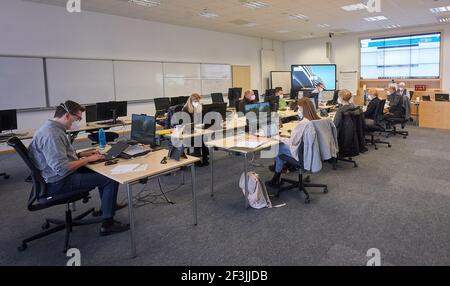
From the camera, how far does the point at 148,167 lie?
2797 millimetres

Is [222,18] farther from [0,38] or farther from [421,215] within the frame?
[421,215]

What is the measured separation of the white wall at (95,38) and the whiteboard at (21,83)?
18 cm

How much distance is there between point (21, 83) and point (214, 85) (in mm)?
5431

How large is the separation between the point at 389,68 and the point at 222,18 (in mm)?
6366

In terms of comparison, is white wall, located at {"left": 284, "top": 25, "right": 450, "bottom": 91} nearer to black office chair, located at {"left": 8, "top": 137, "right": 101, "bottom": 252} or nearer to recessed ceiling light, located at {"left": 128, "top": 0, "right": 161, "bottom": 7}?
recessed ceiling light, located at {"left": 128, "top": 0, "right": 161, "bottom": 7}

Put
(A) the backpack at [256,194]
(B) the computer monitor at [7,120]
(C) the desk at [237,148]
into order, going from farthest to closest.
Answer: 1. (B) the computer monitor at [7,120]
2. (A) the backpack at [256,194]
3. (C) the desk at [237,148]

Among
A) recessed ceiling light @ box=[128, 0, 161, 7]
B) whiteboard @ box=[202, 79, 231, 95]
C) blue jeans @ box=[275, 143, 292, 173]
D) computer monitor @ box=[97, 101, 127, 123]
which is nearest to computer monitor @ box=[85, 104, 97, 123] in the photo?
computer monitor @ box=[97, 101, 127, 123]

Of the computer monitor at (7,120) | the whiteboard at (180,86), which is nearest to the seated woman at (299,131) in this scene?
the computer monitor at (7,120)

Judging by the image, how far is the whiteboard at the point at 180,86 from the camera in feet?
29.1

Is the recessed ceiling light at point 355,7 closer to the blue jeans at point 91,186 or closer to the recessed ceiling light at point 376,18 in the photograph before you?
the recessed ceiling light at point 376,18

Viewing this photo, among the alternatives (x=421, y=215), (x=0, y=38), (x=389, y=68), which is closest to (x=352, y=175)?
(x=421, y=215)

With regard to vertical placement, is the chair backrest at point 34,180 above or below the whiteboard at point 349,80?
below

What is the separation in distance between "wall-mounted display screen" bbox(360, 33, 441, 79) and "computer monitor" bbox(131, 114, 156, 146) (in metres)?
10.1

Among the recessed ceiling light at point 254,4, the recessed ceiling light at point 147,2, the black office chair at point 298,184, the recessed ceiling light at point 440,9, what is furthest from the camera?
the recessed ceiling light at point 440,9
